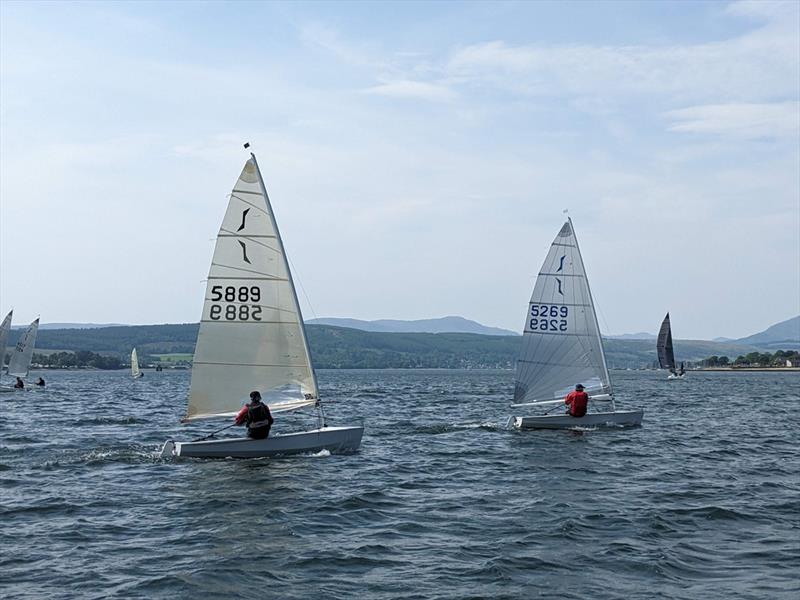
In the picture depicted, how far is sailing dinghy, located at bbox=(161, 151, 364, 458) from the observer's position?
26.4m

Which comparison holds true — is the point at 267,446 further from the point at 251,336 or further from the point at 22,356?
the point at 22,356

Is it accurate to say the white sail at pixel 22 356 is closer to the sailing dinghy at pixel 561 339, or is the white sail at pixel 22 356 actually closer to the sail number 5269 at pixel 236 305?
the sailing dinghy at pixel 561 339

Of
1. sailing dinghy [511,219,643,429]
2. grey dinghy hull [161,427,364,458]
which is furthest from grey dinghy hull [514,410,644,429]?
grey dinghy hull [161,427,364,458]

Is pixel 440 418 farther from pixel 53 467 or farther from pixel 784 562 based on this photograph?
pixel 784 562

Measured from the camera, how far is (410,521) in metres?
18.6

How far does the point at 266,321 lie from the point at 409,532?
11.3m

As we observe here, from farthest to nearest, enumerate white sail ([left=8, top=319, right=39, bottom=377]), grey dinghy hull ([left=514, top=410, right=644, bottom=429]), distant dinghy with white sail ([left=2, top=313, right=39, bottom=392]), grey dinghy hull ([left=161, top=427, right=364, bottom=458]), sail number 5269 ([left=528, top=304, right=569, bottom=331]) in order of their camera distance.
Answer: white sail ([left=8, top=319, right=39, bottom=377]) → distant dinghy with white sail ([left=2, top=313, right=39, bottom=392]) → sail number 5269 ([left=528, top=304, right=569, bottom=331]) → grey dinghy hull ([left=514, top=410, right=644, bottom=429]) → grey dinghy hull ([left=161, top=427, right=364, bottom=458])

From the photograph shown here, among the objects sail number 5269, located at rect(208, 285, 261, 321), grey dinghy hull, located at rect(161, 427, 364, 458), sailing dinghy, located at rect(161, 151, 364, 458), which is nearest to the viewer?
grey dinghy hull, located at rect(161, 427, 364, 458)

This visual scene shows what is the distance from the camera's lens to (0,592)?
43.7 feet

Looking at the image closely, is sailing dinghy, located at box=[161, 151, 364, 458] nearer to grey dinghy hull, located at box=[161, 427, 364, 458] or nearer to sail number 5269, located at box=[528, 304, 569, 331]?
grey dinghy hull, located at box=[161, 427, 364, 458]

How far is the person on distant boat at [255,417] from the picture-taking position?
25.8 metres

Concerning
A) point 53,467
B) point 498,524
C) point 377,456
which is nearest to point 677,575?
point 498,524

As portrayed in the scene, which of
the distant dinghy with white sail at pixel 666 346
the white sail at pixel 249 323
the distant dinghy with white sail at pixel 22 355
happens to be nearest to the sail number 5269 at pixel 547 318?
the white sail at pixel 249 323

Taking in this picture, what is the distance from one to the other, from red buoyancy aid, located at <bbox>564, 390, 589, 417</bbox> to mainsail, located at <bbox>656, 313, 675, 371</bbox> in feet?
325
